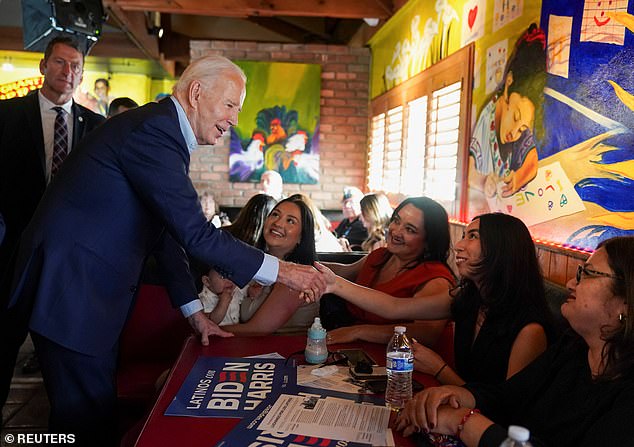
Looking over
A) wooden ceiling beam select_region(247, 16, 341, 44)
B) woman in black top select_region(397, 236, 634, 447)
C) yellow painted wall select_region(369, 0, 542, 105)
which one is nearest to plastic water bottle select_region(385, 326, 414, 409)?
woman in black top select_region(397, 236, 634, 447)

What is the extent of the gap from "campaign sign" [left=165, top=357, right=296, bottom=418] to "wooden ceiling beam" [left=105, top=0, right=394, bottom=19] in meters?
4.98

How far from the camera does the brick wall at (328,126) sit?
7191mm

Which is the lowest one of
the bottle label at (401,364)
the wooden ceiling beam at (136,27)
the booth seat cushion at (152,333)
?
the booth seat cushion at (152,333)

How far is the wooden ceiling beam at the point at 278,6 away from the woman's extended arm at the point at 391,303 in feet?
14.6

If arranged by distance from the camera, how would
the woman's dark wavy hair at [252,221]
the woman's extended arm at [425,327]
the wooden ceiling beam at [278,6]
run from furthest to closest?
the wooden ceiling beam at [278,6] < the woman's dark wavy hair at [252,221] < the woman's extended arm at [425,327]

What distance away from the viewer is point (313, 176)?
287 inches

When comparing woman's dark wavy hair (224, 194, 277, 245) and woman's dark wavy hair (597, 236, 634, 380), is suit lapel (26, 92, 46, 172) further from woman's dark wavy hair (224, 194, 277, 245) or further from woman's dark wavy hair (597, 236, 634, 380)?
woman's dark wavy hair (597, 236, 634, 380)

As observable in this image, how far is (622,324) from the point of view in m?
1.35

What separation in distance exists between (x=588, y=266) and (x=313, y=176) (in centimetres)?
594

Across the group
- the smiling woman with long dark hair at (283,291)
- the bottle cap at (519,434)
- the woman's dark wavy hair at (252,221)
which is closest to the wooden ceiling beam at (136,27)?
the woman's dark wavy hair at (252,221)

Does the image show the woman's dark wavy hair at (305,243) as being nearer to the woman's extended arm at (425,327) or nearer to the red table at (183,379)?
the woman's extended arm at (425,327)

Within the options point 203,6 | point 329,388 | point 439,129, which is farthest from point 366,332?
point 203,6

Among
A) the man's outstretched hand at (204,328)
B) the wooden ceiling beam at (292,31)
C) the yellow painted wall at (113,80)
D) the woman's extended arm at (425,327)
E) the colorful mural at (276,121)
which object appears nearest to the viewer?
the man's outstretched hand at (204,328)

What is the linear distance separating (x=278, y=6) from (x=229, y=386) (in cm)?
523
